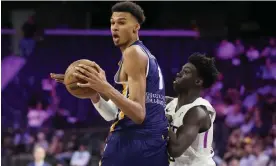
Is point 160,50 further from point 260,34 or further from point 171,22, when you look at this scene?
point 260,34

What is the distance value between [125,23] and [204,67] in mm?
722

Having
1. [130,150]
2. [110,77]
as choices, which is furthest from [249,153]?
[130,150]

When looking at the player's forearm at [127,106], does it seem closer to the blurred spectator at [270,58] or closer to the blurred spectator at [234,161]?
the blurred spectator at [234,161]

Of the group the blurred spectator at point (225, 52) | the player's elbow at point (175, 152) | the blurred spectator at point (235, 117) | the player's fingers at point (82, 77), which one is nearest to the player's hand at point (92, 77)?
the player's fingers at point (82, 77)

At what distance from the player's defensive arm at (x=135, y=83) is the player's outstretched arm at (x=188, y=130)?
342 mm

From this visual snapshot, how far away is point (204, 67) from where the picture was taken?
3980 millimetres

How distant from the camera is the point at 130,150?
346cm

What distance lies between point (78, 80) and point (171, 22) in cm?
982

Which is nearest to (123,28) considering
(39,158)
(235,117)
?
(39,158)

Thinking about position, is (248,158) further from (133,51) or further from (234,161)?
(133,51)

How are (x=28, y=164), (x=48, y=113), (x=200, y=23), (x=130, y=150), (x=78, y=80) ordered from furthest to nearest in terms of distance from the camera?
(x=200, y=23)
(x=48, y=113)
(x=28, y=164)
(x=130, y=150)
(x=78, y=80)

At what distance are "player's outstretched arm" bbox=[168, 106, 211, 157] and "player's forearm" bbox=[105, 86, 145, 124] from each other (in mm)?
348

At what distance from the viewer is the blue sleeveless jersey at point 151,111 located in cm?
347

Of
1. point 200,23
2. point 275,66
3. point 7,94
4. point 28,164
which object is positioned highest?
point 200,23
